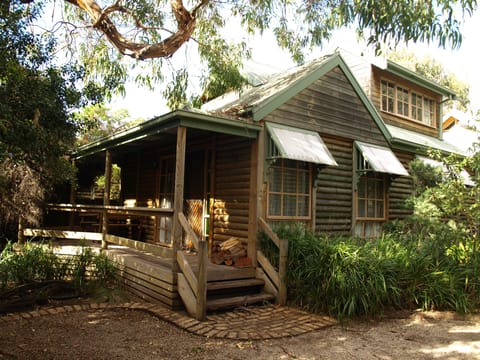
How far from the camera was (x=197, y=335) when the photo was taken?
4.99 metres

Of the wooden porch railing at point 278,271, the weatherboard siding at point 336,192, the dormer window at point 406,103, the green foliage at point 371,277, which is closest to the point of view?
the green foliage at point 371,277

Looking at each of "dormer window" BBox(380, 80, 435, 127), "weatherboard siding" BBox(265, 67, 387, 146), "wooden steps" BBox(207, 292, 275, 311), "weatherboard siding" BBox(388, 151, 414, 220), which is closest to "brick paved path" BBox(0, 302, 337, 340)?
"wooden steps" BBox(207, 292, 275, 311)

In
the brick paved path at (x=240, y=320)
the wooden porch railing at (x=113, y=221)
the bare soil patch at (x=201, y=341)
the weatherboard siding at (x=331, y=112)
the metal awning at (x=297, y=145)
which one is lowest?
the bare soil patch at (x=201, y=341)

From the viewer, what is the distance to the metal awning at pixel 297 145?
23.7 ft

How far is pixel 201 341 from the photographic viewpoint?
4773 millimetres

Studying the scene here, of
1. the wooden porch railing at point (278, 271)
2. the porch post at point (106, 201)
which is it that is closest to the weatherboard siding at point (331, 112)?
the wooden porch railing at point (278, 271)

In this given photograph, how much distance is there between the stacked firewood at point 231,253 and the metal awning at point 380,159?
397cm

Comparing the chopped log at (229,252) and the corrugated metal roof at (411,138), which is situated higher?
the corrugated metal roof at (411,138)

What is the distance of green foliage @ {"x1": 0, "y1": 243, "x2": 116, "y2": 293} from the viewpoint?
657 centimetres

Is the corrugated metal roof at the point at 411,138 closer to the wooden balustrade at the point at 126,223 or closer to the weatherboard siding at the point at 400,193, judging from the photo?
the weatherboard siding at the point at 400,193

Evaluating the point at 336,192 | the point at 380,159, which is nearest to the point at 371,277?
the point at 336,192

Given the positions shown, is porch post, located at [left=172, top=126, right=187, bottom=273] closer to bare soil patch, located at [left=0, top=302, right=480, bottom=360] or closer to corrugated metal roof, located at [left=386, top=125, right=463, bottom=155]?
bare soil patch, located at [left=0, top=302, right=480, bottom=360]

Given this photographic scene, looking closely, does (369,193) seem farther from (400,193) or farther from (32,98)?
(32,98)

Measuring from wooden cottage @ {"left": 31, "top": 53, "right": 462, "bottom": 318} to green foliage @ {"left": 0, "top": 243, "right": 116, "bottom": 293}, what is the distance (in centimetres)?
70
